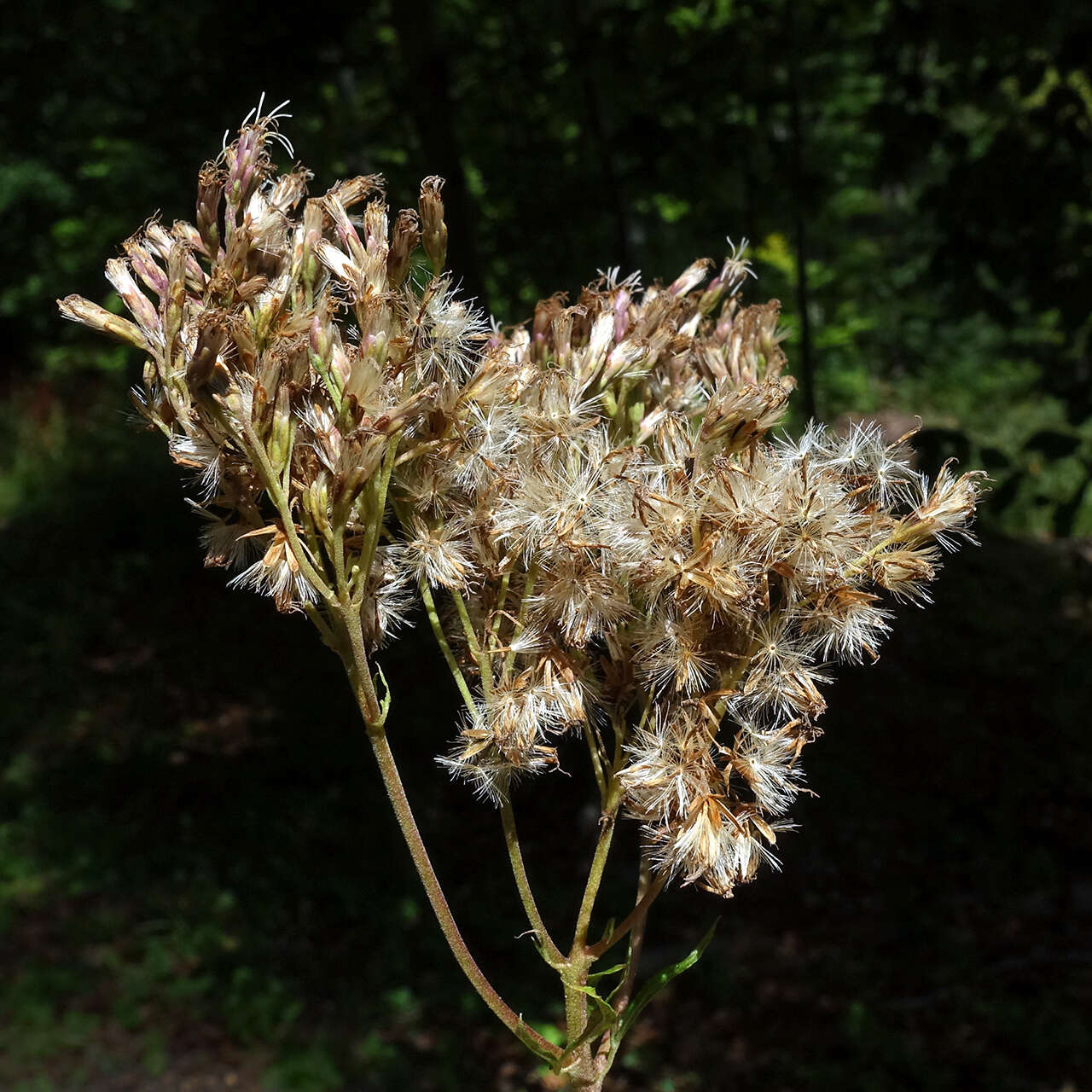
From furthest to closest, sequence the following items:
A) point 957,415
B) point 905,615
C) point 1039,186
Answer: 1. point 957,415
2. point 905,615
3. point 1039,186

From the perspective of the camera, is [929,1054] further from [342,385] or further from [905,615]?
[342,385]

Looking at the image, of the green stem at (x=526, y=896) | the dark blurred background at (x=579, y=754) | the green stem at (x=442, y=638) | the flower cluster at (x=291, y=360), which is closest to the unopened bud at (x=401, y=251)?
the flower cluster at (x=291, y=360)

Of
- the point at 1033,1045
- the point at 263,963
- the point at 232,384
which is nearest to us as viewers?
the point at 232,384

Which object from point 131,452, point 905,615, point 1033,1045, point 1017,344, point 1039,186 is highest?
point 131,452

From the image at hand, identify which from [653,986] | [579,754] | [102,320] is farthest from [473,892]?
[102,320]

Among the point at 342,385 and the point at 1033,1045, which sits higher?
the point at 342,385

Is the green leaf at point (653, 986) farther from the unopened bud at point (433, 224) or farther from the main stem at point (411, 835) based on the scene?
the unopened bud at point (433, 224)

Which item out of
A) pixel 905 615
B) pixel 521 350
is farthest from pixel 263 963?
pixel 521 350
